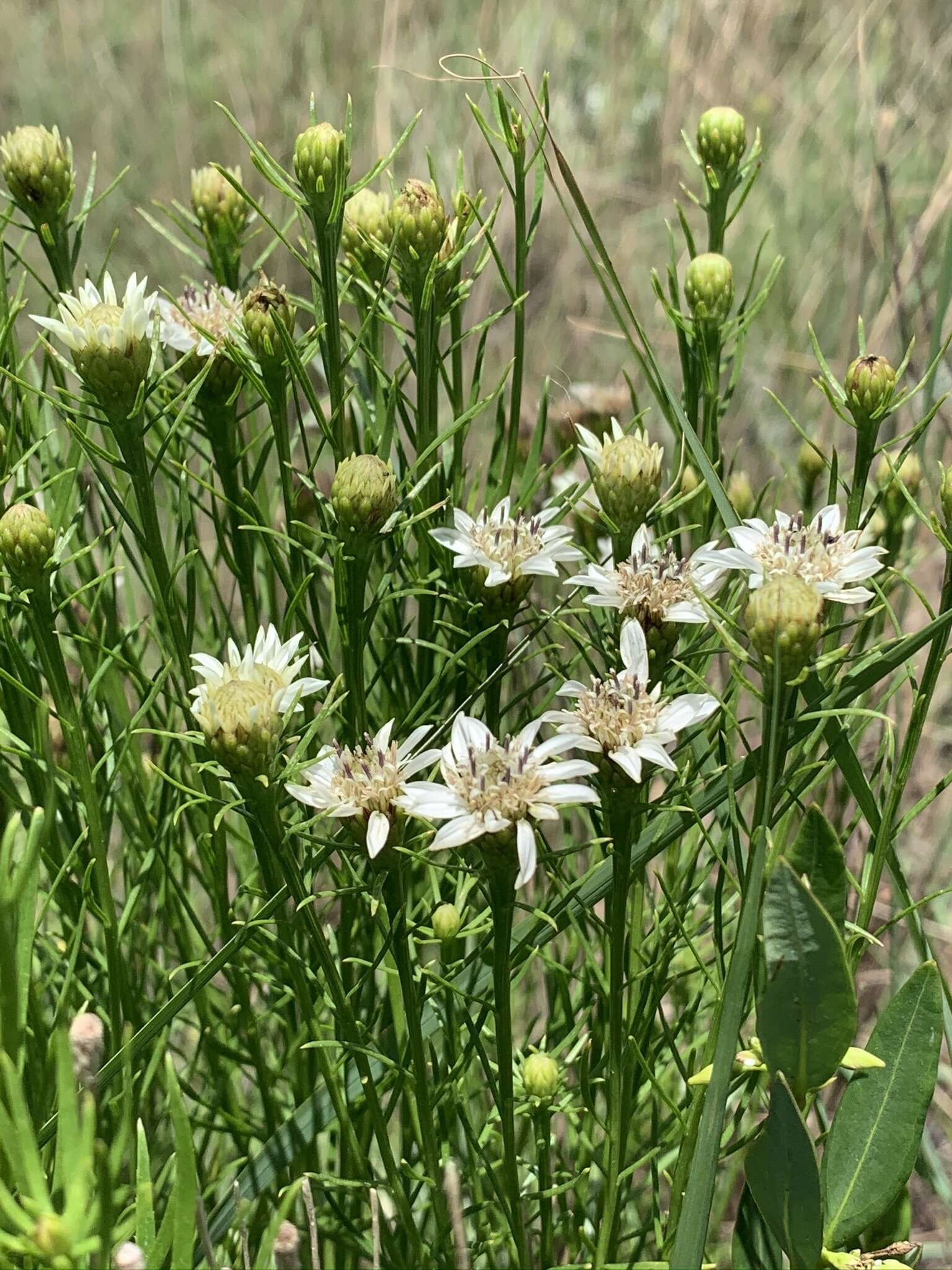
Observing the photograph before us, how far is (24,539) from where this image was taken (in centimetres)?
69

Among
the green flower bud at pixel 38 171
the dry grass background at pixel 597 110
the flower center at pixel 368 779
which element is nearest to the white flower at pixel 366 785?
the flower center at pixel 368 779

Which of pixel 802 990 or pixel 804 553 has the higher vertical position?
pixel 804 553

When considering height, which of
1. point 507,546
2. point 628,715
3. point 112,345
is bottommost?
point 628,715

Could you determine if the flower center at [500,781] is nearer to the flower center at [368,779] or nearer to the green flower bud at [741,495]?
the flower center at [368,779]

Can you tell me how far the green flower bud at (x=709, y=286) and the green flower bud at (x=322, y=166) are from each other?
0.83 feet

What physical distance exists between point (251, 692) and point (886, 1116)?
0.42m

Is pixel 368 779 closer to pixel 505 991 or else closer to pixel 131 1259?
pixel 505 991

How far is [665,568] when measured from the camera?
684 mm

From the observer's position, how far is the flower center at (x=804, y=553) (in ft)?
2.13

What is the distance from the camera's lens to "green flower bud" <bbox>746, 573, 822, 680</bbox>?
22.0 inches

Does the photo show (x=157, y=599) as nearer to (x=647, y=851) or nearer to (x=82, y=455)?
(x=82, y=455)

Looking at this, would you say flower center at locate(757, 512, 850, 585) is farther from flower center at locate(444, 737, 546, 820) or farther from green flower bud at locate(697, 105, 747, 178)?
green flower bud at locate(697, 105, 747, 178)

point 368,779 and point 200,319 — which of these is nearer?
point 368,779

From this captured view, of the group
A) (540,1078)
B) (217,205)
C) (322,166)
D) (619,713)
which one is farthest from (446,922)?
(217,205)
